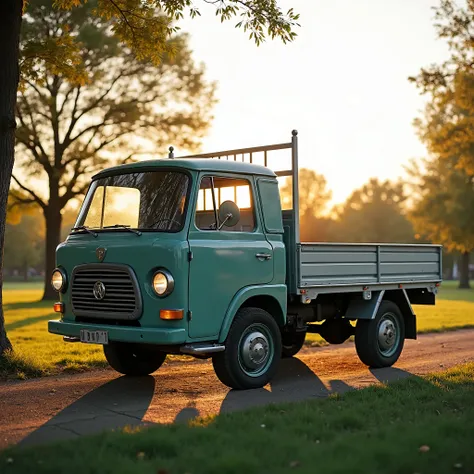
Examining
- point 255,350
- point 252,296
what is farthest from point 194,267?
point 255,350

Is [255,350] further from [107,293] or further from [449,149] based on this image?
[449,149]

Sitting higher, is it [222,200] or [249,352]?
[222,200]

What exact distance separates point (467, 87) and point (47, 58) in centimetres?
1511

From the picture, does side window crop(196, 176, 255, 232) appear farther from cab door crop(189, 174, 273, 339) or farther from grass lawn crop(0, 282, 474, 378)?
grass lawn crop(0, 282, 474, 378)

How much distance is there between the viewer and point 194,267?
7.80 metres

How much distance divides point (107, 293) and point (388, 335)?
455 cm

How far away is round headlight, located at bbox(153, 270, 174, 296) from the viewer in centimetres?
759

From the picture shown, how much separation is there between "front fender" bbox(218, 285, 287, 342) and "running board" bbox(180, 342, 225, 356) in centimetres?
14

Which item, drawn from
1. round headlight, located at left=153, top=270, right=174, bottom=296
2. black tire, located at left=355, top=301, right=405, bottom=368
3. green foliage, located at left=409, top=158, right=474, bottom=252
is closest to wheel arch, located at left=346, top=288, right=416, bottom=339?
black tire, located at left=355, top=301, right=405, bottom=368

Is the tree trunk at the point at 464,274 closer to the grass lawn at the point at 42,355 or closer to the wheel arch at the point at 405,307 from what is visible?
the grass lawn at the point at 42,355

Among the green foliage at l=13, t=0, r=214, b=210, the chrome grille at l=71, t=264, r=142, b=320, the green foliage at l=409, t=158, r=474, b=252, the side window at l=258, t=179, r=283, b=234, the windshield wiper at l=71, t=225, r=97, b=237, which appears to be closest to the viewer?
the chrome grille at l=71, t=264, r=142, b=320

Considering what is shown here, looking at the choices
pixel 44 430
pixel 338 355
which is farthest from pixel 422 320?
pixel 44 430

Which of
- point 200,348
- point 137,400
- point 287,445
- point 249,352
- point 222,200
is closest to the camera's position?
point 287,445

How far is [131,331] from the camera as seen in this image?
767 cm
